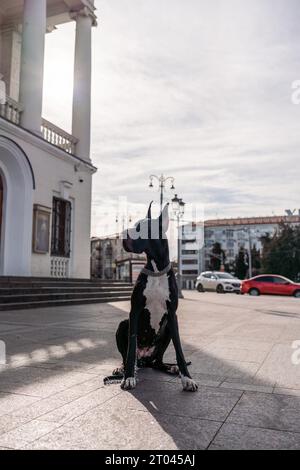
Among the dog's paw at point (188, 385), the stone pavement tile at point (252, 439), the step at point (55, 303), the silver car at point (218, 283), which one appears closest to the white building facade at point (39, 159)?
the step at point (55, 303)

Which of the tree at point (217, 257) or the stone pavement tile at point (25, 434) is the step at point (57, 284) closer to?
the stone pavement tile at point (25, 434)

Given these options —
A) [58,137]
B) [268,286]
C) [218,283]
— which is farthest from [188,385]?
[218,283]

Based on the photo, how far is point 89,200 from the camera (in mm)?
22031

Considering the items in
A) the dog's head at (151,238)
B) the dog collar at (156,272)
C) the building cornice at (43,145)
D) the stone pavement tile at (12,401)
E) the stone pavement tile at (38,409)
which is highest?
the building cornice at (43,145)

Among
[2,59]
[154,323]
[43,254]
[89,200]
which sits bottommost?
[154,323]

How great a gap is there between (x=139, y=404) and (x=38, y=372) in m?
1.50

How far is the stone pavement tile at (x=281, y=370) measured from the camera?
4207mm

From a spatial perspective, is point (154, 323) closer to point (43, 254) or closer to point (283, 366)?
point (283, 366)

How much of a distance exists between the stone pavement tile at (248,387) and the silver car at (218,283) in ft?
91.6

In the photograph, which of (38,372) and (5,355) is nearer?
(38,372)

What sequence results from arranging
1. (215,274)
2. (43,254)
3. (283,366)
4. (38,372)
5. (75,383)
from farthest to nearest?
(215,274) → (43,254) → (283,366) → (38,372) → (75,383)

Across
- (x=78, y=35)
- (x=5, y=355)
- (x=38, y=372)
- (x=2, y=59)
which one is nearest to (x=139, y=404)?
(x=38, y=372)

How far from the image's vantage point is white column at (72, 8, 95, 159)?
71.4 feet
